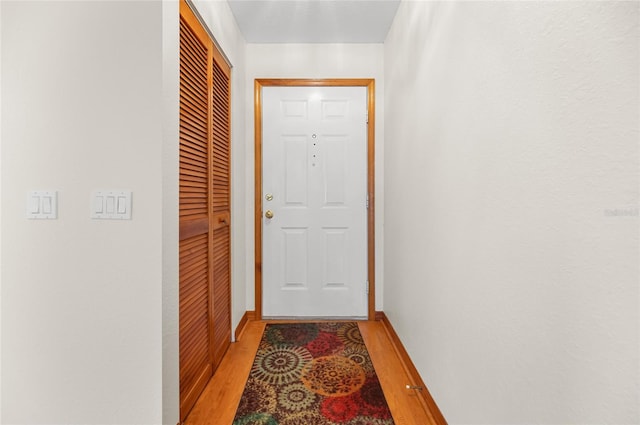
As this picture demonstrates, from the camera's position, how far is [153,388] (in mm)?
1325

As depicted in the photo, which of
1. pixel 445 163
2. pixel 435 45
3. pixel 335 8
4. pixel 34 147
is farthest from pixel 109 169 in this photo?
pixel 335 8

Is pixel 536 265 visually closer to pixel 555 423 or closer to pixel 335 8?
pixel 555 423

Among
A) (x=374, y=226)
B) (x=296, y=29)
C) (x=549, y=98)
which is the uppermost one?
(x=296, y=29)

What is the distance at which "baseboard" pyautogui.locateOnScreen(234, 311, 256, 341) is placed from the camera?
8.56 feet

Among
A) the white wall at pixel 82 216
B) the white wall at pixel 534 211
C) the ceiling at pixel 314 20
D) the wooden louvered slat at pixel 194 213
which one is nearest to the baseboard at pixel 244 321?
the wooden louvered slat at pixel 194 213

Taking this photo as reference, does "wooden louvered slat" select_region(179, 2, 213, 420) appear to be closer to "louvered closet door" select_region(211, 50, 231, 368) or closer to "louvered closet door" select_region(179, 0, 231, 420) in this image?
"louvered closet door" select_region(179, 0, 231, 420)

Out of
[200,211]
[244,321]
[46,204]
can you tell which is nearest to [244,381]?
[244,321]

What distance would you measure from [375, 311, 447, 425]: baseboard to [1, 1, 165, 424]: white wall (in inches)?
47.3

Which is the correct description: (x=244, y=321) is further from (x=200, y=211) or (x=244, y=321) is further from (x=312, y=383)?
(x=200, y=211)

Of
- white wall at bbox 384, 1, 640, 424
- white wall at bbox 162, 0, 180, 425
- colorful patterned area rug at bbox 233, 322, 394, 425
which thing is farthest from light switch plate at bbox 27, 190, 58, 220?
white wall at bbox 384, 1, 640, 424

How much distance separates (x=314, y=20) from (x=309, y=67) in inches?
16.6

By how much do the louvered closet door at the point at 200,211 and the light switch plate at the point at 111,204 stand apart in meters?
0.29

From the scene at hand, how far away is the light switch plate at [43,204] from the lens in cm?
132

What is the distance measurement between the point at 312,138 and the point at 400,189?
3.15 feet
